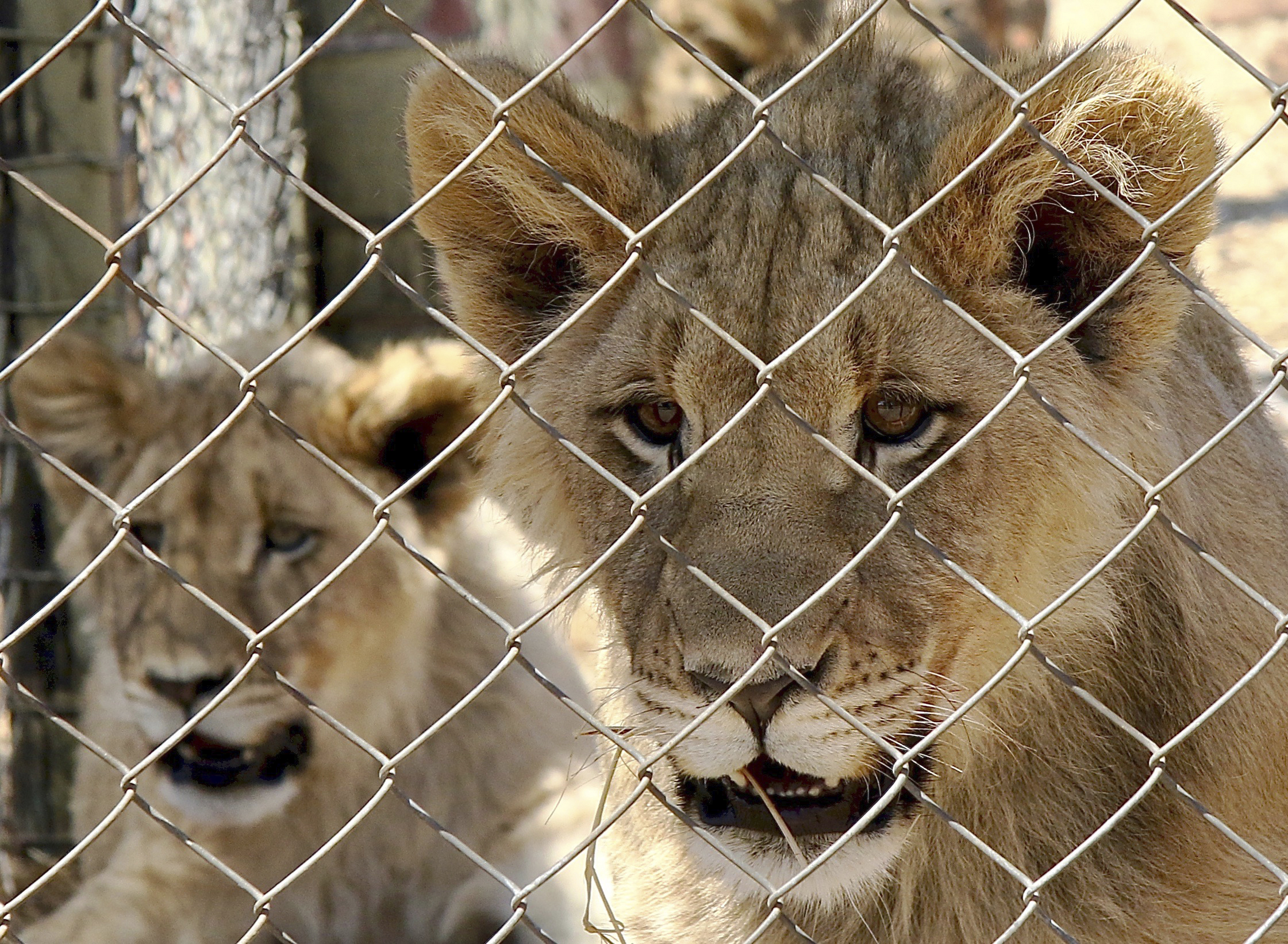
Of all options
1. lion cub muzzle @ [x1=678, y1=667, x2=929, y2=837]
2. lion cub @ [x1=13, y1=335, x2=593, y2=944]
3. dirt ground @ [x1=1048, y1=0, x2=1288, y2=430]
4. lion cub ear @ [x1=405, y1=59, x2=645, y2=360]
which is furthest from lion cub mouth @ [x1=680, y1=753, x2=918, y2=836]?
dirt ground @ [x1=1048, y1=0, x2=1288, y2=430]

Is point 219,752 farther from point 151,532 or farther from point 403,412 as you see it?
point 403,412

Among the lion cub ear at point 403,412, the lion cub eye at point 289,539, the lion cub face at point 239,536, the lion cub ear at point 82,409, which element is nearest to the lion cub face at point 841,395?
the lion cub ear at point 403,412

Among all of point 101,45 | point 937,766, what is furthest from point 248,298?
point 937,766

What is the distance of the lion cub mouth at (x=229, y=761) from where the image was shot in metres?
3.75

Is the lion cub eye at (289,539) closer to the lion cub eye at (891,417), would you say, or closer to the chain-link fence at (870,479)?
the chain-link fence at (870,479)

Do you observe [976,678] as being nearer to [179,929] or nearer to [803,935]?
[803,935]

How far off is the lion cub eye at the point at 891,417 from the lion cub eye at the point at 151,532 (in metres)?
2.09

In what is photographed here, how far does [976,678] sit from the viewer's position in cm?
244

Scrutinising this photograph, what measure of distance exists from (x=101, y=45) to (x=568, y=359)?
2.33 metres

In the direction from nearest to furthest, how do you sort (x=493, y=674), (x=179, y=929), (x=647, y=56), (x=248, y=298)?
(x=493, y=674), (x=179, y=929), (x=248, y=298), (x=647, y=56)

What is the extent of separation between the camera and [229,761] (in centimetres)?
379

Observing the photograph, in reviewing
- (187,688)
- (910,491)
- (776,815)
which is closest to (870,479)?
(910,491)

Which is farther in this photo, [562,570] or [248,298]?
[248,298]

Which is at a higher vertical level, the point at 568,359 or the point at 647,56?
the point at 647,56
